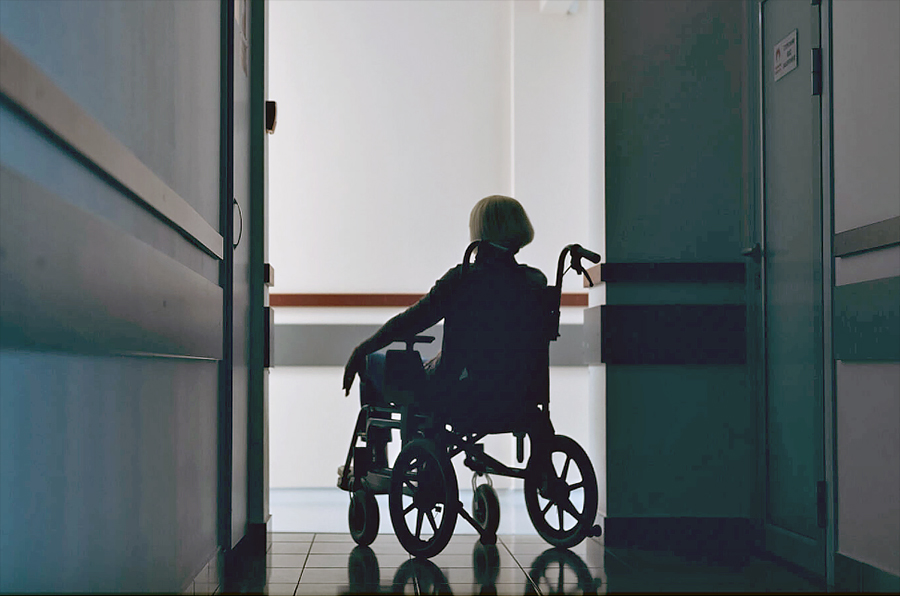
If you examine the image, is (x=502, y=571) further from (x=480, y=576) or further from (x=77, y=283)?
(x=77, y=283)

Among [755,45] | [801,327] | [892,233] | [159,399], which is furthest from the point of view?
[755,45]

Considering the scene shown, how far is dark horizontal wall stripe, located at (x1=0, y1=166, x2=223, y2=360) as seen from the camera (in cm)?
106

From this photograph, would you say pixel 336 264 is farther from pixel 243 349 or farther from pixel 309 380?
pixel 243 349

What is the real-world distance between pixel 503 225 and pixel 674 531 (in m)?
1.28

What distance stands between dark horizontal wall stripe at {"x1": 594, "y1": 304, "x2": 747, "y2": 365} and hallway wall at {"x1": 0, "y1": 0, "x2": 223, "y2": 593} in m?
1.62

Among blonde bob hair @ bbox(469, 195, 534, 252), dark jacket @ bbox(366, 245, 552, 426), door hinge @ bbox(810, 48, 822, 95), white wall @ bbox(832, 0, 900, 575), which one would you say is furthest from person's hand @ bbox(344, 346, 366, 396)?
door hinge @ bbox(810, 48, 822, 95)

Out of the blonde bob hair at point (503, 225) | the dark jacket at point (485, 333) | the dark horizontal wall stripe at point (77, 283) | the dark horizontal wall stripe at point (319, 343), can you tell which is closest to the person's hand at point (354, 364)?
the dark jacket at point (485, 333)

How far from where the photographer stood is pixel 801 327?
291cm

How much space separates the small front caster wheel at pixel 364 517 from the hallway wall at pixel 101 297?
912 mm

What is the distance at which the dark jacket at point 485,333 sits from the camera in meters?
2.91

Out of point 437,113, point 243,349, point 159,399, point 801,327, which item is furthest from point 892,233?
point 437,113

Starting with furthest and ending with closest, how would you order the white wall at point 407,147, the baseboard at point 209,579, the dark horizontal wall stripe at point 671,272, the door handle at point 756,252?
the white wall at point 407,147, the dark horizontal wall stripe at point 671,272, the door handle at point 756,252, the baseboard at point 209,579

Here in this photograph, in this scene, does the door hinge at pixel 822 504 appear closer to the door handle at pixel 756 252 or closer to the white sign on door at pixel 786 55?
the door handle at pixel 756 252

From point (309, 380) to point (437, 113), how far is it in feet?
5.56
